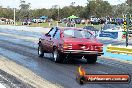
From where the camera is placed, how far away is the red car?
14500 mm

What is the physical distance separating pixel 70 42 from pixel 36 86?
214 inches

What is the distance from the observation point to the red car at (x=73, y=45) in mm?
14500

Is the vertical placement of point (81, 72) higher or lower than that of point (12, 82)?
higher

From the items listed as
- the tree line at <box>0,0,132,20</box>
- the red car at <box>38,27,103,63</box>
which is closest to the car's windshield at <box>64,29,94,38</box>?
the red car at <box>38,27,103,63</box>

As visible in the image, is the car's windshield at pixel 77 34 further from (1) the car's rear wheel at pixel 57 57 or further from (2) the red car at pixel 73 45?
(1) the car's rear wheel at pixel 57 57

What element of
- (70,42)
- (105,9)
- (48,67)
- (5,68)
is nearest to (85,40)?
(70,42)

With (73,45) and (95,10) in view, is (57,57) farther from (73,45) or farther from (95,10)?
(95,10)

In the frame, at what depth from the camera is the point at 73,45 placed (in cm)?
1447

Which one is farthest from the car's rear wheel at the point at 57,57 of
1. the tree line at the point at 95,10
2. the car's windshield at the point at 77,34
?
the tree line at the point at 95,10

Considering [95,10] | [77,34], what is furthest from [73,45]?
[95,10]

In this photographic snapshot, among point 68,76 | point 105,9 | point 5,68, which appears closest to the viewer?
point 68,76

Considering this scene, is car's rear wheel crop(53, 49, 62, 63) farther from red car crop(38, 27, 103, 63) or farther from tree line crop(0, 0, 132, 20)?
tree line crop(0, 0, 132, 20)

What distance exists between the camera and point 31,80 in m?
10.4

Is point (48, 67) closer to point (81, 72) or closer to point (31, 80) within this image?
point (31, 80)
